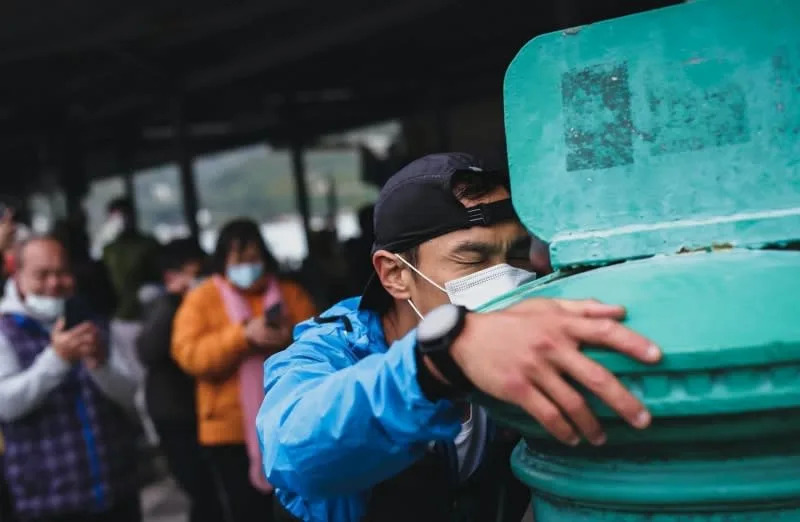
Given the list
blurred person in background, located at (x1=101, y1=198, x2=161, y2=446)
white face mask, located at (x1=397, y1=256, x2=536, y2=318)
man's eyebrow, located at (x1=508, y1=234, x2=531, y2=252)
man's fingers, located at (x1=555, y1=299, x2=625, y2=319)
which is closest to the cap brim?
white face mask, located at (x1=397, y1=256, x2=536, y2=318)

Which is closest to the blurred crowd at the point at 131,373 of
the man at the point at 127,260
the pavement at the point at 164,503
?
the man at the point at 127,260

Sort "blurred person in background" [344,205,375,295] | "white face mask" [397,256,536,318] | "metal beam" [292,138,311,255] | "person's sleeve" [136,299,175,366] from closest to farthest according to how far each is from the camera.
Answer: "white face mask" [397,256,536,318]
"person's sleeve" [136,299,175,366]
"blurred person in background" [344,205,375,295]
"metal beam" [292,138,311,255]

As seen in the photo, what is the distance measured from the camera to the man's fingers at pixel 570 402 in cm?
98

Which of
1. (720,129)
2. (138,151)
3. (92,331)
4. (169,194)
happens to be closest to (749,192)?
(720,129)

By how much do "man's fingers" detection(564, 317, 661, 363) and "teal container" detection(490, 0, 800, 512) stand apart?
18 mm

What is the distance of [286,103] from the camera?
1274cm

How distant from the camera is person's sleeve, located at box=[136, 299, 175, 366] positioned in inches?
182

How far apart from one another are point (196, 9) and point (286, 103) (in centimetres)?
454

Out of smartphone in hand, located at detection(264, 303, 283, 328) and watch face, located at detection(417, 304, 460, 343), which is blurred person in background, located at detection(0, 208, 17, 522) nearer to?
smartphone in hand, located at detection(264, 303, 283, 328)

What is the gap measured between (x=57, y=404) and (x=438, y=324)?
9.65ft

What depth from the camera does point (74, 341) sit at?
3.58m

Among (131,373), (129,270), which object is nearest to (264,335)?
(131,373)

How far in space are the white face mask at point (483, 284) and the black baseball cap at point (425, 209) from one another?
0.29 ft

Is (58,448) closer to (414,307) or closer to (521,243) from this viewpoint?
(414,307)
